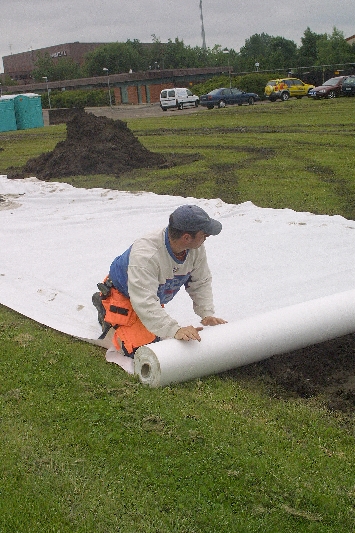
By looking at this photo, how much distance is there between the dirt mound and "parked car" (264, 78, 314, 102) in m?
24.3

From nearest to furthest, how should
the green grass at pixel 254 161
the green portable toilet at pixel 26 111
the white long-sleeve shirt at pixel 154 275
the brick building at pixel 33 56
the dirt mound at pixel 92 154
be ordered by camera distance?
1. the white long-sleeve shirt at pixel 154 275
2. the green grass at pixel 254 161
3. the dirt mound at pixel 92 154
4. the green portable toilet at pixel 26 111
5. the brick building at pixel 33 56

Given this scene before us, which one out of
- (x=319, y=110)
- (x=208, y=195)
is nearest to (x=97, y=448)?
(x=208, y=195)

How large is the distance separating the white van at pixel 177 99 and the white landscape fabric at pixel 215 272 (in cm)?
2971

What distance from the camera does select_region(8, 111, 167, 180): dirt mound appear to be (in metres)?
13.6

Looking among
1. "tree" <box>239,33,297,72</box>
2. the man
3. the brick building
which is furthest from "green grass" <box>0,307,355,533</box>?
the brick building

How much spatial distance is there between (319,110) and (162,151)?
13.0 m

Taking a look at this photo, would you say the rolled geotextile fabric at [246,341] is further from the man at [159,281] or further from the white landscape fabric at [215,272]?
the man at [159,281]

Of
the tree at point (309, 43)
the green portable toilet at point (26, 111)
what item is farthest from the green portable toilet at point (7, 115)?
the tree at point (309, 43)

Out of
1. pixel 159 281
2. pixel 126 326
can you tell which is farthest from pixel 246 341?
pixel 126 326

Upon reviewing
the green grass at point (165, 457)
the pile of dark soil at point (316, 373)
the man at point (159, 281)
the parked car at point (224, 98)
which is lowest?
the pile of dark soil at point (316, 373)

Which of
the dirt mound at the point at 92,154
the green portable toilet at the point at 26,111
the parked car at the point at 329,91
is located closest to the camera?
the dirt mound at the point at 92,154

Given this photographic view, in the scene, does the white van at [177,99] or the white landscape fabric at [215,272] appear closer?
the white landscape fabric at [215,272]

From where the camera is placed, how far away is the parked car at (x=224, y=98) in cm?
3588

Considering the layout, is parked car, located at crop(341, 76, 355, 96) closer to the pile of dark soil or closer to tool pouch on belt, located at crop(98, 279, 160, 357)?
the pile of dark soil
